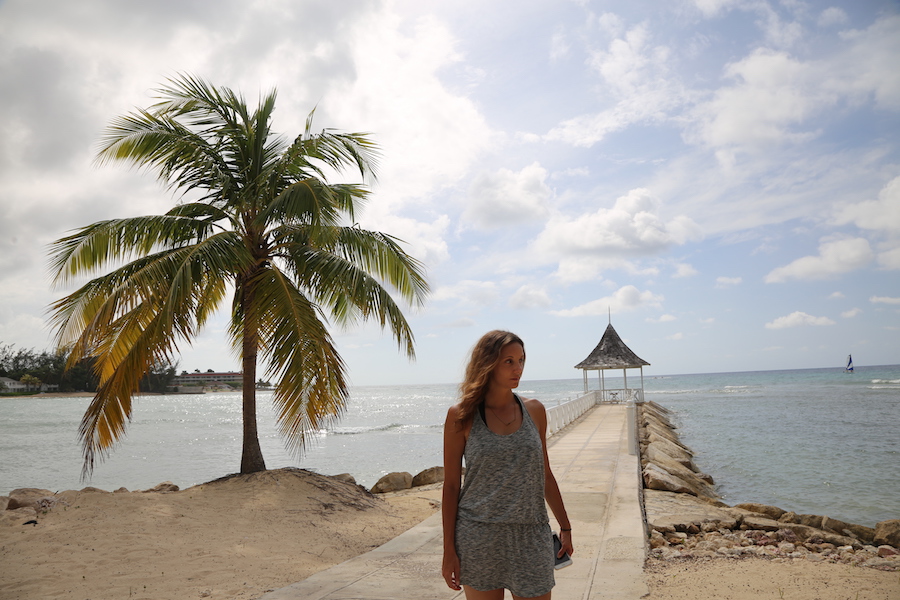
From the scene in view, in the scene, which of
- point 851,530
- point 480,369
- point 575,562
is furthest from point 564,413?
point 480,369

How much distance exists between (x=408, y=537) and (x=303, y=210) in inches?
183

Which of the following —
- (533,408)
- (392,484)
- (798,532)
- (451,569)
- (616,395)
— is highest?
(533,408)

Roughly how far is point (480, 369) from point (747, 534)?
670 centimetres

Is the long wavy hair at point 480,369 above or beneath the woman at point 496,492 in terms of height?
above

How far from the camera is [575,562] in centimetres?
541

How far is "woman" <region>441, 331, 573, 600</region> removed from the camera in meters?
2.42

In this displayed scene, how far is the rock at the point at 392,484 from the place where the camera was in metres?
12.7

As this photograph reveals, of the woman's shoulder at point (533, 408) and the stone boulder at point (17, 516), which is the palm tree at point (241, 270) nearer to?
the stone boulder at point (17, 516)

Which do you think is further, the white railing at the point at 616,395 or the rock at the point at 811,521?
the white railing at the point at 616,395

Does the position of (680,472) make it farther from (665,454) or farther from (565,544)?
(565,544)

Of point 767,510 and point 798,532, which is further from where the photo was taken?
point 767,510

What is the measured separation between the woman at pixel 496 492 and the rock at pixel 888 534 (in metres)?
8.05

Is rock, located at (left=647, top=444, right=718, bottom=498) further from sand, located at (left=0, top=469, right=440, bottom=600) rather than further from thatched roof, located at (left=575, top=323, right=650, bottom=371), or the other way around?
thatched roof, located at (left=575, top=323, right=650, bottom=371)

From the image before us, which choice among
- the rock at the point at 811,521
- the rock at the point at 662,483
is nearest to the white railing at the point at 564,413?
the rock at the point at 662,483
